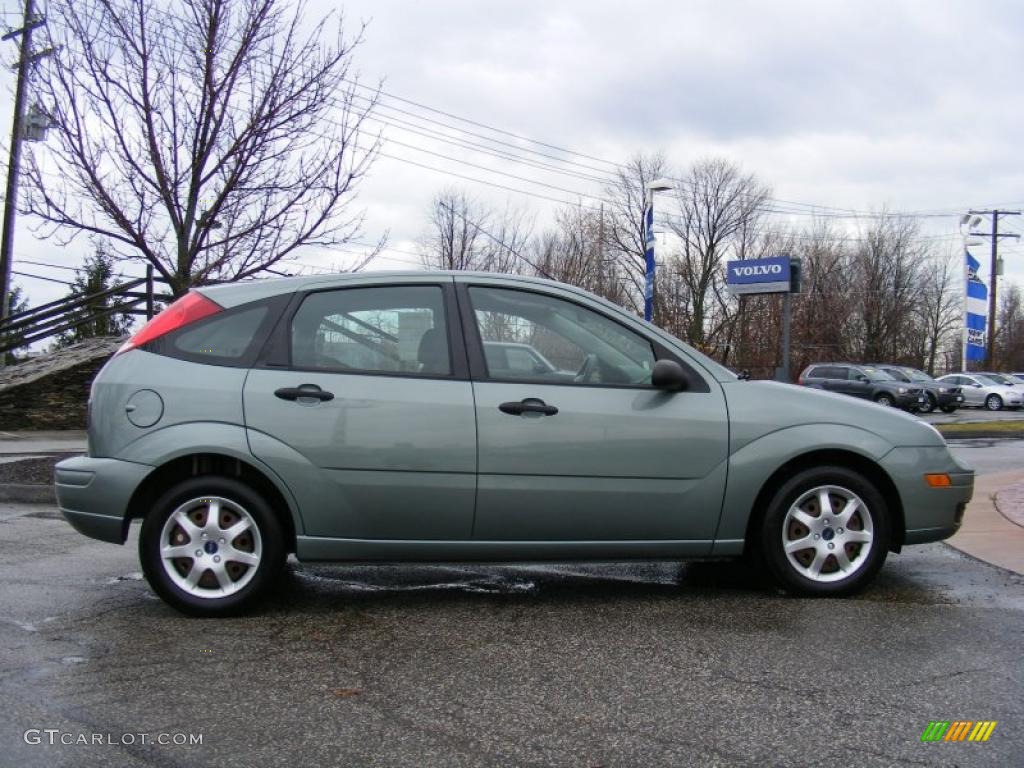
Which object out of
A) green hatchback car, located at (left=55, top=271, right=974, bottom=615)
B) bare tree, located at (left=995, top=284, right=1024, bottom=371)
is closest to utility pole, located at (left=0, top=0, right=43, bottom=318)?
green hatchback car, located at (left=55, top=271, right=974, bottom=615)

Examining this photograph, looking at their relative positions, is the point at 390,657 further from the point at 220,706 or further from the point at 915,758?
the point at 915,758

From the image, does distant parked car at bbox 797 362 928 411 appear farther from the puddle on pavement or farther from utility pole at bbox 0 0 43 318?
the puddle on pavement

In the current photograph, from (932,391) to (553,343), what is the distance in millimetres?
29444

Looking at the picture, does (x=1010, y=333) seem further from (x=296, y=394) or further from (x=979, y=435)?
(x=296, y=394)

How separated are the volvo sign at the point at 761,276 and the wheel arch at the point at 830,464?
505 inches

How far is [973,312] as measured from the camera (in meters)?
41.0

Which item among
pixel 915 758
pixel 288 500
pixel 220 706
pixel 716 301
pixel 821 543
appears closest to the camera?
pixel 915 758

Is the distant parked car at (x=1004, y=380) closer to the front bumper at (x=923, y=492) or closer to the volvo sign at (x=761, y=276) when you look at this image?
the volvo sign at (x=761, y=276)

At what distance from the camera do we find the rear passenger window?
4.27m

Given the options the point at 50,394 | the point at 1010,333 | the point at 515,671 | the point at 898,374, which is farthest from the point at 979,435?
the point at 1010,333

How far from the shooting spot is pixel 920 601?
4.54m

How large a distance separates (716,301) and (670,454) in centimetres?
5096

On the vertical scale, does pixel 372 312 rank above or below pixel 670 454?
above

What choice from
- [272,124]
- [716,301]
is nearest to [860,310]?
[716,301]
